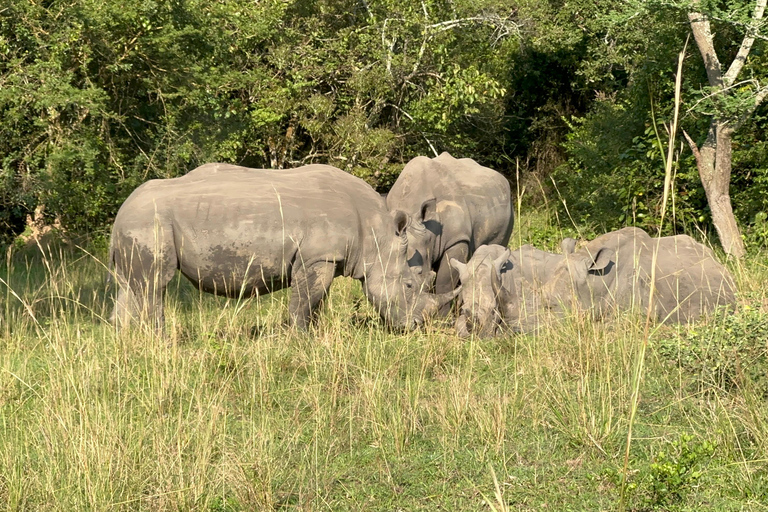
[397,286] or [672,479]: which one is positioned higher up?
[672,479]

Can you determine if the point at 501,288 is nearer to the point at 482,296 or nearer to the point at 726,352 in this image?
the point at 482,296

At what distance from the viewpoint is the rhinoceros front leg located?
278 inches

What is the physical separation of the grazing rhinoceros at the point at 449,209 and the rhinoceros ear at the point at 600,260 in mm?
1280

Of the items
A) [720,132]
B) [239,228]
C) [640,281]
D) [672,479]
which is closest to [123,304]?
[239,228]

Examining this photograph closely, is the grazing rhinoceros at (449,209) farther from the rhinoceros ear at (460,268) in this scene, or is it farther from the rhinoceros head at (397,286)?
the rhinoceros ear at (460,268)

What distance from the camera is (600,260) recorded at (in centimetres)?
707

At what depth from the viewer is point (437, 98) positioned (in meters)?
15.3

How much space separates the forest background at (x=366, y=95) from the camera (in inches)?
428

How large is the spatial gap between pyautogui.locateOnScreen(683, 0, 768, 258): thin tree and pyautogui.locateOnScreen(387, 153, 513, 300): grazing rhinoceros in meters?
2.14

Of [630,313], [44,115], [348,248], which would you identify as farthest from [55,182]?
[630,313]

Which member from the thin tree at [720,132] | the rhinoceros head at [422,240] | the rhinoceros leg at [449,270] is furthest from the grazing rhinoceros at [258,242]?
the thin tree at [720,132]

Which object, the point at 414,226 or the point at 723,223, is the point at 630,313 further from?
the point at 723,223

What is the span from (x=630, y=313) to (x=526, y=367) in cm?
122

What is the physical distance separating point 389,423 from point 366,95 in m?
11.0
